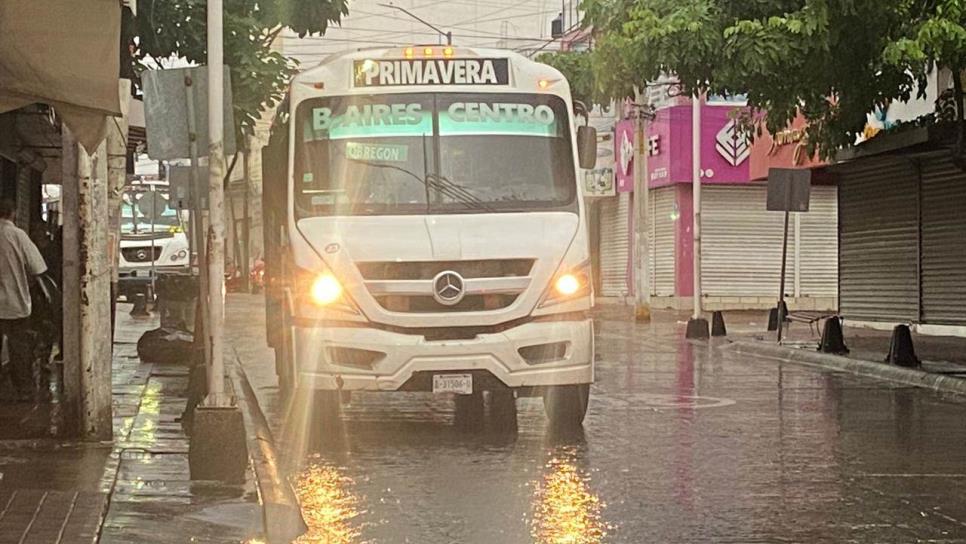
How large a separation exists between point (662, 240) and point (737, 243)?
2.42 m

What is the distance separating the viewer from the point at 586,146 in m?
12.5

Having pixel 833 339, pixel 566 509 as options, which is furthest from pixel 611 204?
pixel 566 509

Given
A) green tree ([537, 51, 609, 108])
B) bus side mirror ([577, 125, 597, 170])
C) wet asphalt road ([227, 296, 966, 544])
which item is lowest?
wet asphalt road ([227, 296, 966, 544])

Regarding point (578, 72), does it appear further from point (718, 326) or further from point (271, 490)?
point (271, 490)

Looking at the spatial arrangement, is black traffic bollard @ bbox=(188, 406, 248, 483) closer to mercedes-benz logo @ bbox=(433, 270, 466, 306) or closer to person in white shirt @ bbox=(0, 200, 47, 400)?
mercedes-benz logo @ bbox=(433, 270, 466, 306)

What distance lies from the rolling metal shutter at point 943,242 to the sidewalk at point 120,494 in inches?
605

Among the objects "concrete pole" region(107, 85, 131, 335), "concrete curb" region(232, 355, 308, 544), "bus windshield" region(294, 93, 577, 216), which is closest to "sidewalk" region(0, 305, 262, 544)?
"concrete curb" region(232, 355, 308, 544)

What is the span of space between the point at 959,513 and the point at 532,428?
4.87m

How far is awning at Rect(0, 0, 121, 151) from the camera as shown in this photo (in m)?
6.83

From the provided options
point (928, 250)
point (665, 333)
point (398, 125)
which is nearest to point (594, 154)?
point (398, 125)

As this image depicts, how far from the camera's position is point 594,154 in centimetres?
1253

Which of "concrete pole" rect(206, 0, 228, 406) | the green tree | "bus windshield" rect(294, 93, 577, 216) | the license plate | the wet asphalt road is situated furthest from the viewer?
the green tree

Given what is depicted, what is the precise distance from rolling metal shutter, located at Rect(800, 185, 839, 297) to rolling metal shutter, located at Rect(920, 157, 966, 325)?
48.9ft

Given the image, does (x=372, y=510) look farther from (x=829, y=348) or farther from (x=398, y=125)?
(x=829, y=348)
